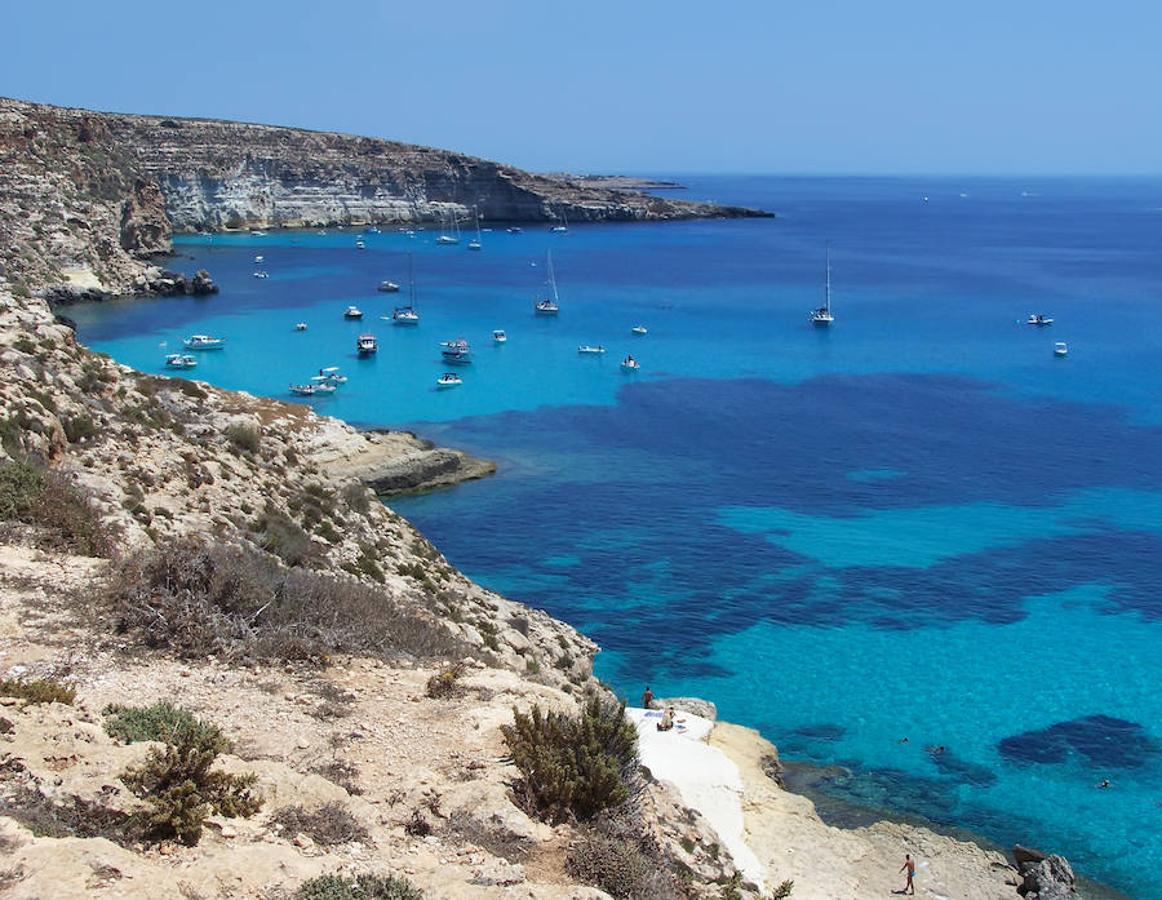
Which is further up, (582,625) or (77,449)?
(77,449)

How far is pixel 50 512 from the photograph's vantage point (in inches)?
612

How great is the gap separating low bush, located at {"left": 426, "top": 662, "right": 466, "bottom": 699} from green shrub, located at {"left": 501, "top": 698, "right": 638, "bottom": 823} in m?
1.37

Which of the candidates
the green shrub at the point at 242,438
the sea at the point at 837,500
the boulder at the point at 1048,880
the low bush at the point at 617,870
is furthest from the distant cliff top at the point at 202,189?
the low bush at the point at 617,870

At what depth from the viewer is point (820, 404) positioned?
56312 millimetres

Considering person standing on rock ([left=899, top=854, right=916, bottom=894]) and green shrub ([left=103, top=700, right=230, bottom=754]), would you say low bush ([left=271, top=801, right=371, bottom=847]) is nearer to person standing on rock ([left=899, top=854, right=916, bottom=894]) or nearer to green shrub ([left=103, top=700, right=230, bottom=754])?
green shrub ([left=103, top=700, right=230, bottom=754])

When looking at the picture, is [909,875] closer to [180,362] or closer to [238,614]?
[238,614]

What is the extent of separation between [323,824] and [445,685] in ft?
11.5

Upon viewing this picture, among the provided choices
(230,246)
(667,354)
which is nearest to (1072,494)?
(667,354)

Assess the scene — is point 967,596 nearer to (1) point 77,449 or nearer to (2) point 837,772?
(2) point 837,772

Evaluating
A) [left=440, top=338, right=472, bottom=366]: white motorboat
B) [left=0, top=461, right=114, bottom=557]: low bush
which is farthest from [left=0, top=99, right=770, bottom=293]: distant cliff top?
[left=0, top=461, right=114, bottom=557]: low bush

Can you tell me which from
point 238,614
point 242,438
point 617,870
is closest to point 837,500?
point 242,438

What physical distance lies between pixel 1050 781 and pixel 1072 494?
69.7 ft

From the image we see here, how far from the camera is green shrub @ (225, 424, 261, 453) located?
78.1ft

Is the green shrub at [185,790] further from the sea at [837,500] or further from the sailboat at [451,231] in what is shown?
the sailboat at [451,231]
